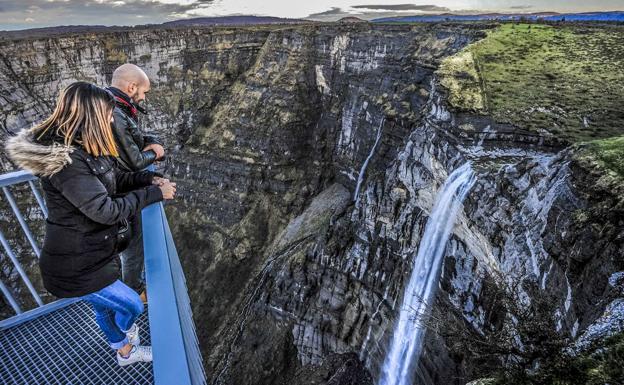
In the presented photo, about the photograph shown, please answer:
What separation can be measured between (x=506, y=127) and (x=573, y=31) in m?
13.5

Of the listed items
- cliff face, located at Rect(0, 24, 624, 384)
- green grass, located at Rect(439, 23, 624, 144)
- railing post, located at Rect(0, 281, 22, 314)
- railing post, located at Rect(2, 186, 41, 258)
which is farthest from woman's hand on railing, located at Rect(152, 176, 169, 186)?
green grass, located at Rect(439, 23, 624, 144)

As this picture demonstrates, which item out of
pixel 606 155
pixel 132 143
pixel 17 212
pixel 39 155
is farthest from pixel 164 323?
pixel 606 155

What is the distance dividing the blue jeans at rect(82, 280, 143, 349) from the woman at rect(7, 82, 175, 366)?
0.02m

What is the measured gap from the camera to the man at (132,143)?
164 inches

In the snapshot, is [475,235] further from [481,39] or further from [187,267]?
[187,267]

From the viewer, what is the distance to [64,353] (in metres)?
4.09

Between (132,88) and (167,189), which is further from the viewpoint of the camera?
(132,88)

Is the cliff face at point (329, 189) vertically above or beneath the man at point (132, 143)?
beneath

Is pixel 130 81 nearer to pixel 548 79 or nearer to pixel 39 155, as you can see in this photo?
pixel 39 155

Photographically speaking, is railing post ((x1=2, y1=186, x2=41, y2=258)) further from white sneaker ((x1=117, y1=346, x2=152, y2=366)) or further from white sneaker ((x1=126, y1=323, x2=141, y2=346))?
white sneaker ((x1=117, y1=346, x2=152, y2=366))

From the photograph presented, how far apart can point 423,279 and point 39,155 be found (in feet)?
48.6

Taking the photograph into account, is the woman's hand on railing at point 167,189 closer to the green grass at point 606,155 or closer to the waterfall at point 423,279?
the green grass at point 606,155

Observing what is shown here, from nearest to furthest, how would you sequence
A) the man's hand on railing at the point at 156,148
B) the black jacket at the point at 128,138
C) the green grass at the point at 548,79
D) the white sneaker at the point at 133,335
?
the white sneaker at the point at 133,335
the black jacket at the point at 128,138
the man's hand on railing at the point at 156,148
the green grass at the point at 548,79

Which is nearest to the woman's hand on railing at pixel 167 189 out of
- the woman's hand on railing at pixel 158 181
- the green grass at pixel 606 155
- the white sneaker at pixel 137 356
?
the woman's hand on railing at pixel 158 181
